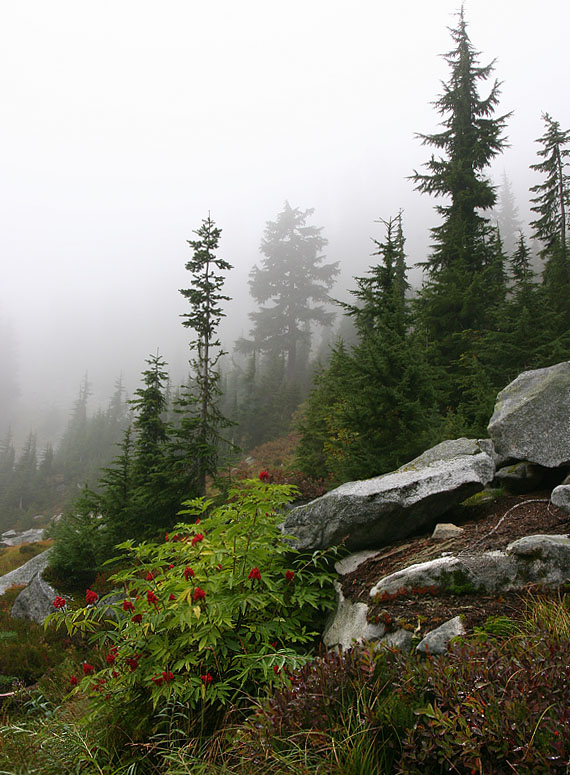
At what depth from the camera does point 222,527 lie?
3816 mm

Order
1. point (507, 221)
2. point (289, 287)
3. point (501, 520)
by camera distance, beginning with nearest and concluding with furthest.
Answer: point (501, 520), point (289, 287), point (507, 221)

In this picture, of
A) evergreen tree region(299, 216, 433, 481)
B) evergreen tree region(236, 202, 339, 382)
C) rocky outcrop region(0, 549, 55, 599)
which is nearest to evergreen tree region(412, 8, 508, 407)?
evergreen tree region(299, 216, 433, 481)

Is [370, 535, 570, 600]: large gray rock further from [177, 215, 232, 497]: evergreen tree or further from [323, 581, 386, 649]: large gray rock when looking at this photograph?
[177, 215, 232, 497]: evergreen tree

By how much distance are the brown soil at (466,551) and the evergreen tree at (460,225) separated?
7466mm

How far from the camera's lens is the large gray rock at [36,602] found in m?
9.73

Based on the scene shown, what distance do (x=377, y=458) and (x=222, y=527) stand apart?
429cm

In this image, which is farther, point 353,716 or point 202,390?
point 202,390

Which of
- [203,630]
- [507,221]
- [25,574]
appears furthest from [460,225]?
[507,221]

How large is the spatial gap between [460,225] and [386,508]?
15.1m

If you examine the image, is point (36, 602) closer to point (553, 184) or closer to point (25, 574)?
point (25, 574)

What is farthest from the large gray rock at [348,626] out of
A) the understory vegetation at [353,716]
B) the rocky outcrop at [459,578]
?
the understory vegetation at [353,716]

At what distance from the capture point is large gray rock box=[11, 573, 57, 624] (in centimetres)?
973

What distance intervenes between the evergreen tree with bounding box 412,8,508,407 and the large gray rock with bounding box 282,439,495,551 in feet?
25.1

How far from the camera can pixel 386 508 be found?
Answer: 14.1ft
